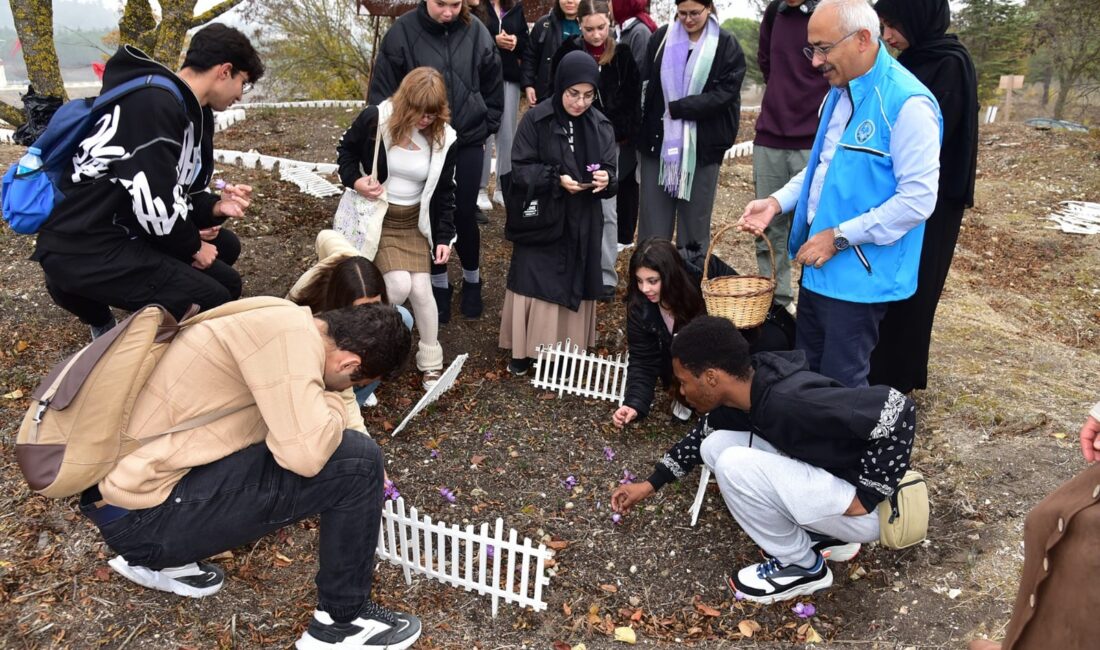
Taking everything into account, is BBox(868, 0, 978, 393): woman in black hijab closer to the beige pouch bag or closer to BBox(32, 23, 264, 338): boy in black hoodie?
the beige pouch bag

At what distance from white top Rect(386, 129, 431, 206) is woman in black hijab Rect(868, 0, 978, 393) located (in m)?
2.55

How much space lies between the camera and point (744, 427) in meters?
3.26

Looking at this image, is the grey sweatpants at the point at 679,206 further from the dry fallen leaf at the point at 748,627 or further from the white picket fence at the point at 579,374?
the dry fallen leaf at the point at 748,627

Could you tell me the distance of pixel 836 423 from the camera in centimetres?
275

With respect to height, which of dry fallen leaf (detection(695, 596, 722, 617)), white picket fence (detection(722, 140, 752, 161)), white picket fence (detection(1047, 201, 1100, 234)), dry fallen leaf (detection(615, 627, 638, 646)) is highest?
white picket fence (detection(722, 140, 752, 161))

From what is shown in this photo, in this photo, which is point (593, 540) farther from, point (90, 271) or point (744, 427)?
point (90, 271)

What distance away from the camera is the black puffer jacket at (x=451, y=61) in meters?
4.99

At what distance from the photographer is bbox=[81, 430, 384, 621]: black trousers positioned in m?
2.42

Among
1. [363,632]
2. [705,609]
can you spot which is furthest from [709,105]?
[363,632]

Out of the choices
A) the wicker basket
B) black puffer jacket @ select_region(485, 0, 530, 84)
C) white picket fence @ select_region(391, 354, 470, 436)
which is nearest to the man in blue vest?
the wicker basket

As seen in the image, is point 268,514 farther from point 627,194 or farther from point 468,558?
point 627,194

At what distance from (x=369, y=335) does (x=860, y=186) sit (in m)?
2.15

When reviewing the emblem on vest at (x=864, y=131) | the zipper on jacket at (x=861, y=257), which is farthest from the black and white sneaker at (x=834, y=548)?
the emblem on vest at (x=864, y=131)

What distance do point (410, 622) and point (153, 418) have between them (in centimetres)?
121
